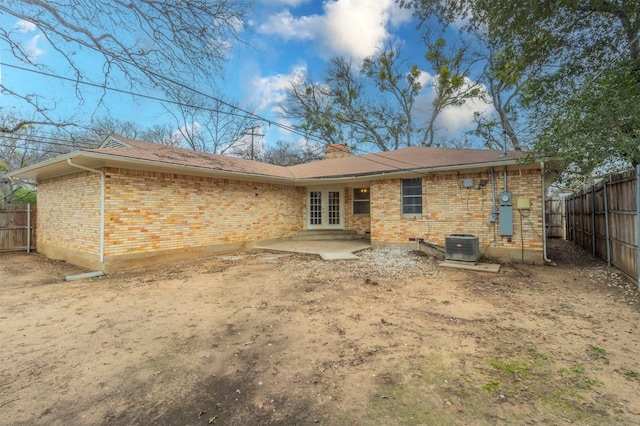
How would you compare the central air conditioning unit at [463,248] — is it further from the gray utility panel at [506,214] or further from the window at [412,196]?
the window at [412,196]

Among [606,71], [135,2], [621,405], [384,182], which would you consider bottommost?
[621,405]

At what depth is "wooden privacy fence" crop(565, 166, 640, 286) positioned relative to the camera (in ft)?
17.3

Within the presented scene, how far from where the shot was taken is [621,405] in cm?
209

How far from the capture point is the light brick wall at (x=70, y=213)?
705 centimetres

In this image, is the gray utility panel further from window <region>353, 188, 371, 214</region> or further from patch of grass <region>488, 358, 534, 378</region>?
patch of grass <region>488, 358, 534, 378</region>

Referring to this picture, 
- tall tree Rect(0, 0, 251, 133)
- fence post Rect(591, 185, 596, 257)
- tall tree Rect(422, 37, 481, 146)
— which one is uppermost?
tall tree Rect(422, 37, 481, 146)

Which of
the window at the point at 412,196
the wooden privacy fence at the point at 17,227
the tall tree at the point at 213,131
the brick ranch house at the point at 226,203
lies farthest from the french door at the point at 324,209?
the tall tree at the point at 213,131

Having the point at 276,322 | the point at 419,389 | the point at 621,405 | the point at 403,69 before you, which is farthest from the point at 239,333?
the point at 403,69

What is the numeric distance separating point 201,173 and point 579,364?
881cm

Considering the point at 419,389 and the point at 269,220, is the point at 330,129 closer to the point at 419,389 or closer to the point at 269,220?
the point at 269,220

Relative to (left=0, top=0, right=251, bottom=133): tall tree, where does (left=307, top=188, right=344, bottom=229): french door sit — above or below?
below

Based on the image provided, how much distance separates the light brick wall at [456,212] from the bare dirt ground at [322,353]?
214cm

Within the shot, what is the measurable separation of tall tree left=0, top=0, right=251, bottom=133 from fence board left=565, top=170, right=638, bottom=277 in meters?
8.19

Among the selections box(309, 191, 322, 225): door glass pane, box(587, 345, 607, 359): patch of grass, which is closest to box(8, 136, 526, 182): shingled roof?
box(309, 191, 322, 225): door glass pane
